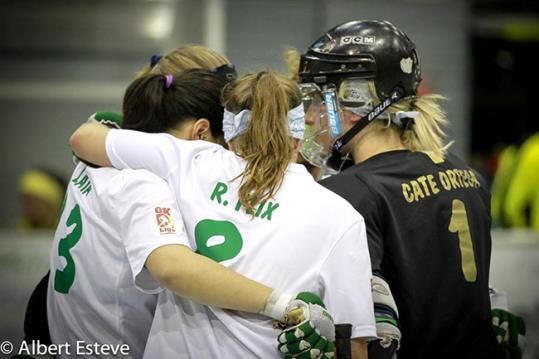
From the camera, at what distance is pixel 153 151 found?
2264 millimetres

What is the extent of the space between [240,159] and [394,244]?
51 centimetres

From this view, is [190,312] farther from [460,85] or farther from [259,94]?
[460,85]

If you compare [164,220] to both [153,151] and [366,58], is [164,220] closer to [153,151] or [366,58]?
[153,151]

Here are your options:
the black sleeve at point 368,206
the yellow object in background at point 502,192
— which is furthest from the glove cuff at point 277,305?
the yellow object in background at point 502,192

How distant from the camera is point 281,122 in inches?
87.9

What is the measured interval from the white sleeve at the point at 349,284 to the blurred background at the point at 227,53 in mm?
3707

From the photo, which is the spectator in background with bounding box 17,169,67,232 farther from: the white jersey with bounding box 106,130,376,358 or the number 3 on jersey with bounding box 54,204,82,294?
the white jersey with bounding box 106,130,376,358

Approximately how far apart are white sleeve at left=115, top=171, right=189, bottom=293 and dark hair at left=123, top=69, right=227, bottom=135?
284 millimetres

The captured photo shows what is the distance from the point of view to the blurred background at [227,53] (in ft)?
23.4

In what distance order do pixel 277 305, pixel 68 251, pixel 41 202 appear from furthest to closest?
pixel 41 202, pixel 68 251, pixel 277 305

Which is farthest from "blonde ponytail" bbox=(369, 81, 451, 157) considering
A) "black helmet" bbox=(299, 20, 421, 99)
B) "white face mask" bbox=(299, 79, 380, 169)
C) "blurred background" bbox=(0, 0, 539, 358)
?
"blurred background" bbox=(0, 0, 539, 358)

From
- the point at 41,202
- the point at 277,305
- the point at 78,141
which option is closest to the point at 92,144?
the point at 78,141

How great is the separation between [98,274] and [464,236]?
3.48 ft

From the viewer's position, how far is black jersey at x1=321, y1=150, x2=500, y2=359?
2406 millimetres
